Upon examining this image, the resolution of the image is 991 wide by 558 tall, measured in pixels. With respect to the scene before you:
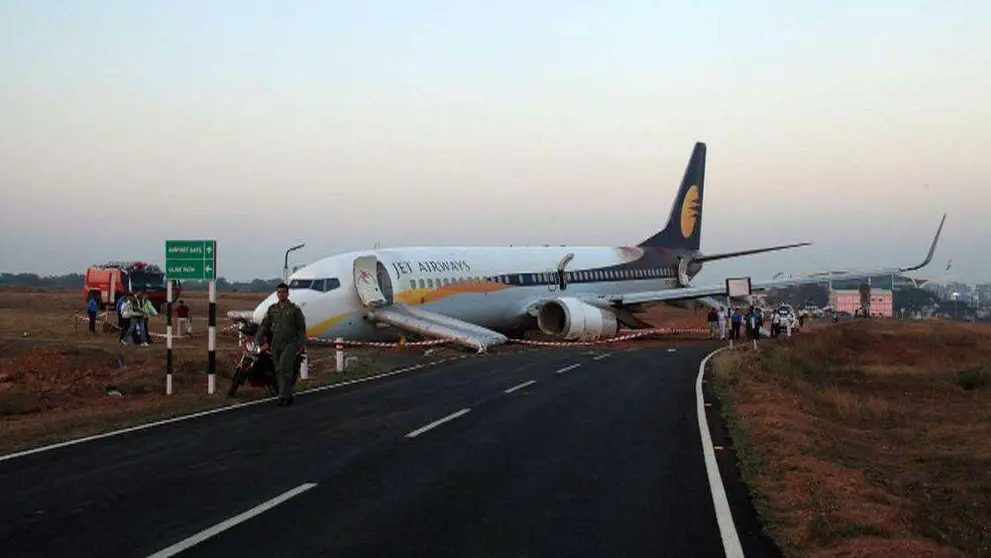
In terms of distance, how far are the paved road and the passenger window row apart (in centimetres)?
1730

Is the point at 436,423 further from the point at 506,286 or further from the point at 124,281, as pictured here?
the point at 124,281

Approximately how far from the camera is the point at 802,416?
648 inches

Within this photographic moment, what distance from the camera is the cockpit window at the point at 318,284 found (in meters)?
31.2

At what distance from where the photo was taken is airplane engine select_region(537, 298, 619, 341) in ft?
125

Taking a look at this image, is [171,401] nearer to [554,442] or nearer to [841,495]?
[554,442]

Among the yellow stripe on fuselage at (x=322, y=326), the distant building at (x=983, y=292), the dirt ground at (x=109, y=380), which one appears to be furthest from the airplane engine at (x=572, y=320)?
the distant building at (x=983, y=292)

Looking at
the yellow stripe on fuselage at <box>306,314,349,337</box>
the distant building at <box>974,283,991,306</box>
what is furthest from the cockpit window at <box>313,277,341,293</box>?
the distant building at <box>974,283,991,306</box>

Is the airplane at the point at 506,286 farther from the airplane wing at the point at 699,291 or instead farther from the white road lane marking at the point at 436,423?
the white road lane marking at the point at 436,423

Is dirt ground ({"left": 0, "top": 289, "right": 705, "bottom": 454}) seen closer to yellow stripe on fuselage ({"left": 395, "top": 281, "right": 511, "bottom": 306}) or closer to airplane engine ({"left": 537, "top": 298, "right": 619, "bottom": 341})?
yellow stripe on fuselage ({"left": 395, "top": 281, "right": 511, "bottom": 306})

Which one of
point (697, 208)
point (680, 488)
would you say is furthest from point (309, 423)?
point (697, 208)

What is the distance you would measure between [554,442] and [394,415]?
3.46 metres

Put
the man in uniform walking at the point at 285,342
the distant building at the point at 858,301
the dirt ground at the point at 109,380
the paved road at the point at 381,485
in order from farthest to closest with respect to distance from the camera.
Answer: the distant building at the point at 858,301
the man in uniform walking at the point at 285,342
the dirt ground at the point at 109,380
the paved road at the point at 381,485

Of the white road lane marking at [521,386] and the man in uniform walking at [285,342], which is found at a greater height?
the man in uniform walking at [285,342]

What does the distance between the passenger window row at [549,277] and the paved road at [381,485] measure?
17300 millimetres
